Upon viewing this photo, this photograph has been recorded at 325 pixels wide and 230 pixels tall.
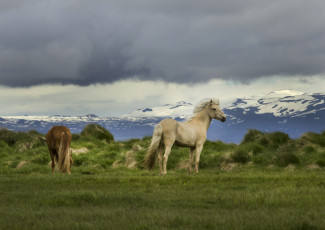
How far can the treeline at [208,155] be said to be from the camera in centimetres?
2383

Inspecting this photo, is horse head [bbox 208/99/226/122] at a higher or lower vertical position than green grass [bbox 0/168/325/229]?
higher

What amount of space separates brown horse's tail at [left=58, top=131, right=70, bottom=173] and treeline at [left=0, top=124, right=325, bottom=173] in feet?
8.60

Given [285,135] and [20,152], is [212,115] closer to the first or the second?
[285,135]

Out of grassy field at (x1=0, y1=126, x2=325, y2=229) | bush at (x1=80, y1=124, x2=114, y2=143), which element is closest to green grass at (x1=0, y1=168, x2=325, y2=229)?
grassy field at (x1=0, y1=126, x2=325, y2=229)

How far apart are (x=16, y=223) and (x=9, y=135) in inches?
1228

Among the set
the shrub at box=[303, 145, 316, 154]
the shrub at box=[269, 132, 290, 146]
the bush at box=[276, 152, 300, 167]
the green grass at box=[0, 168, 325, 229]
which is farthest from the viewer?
the shrub at box=[269, 132, 290, 146]

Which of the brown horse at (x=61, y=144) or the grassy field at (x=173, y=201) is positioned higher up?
the brown horse at (x=61, y=144)

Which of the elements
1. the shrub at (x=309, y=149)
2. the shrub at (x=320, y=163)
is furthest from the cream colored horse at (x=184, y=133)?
the shrub at (x=309, y=149)

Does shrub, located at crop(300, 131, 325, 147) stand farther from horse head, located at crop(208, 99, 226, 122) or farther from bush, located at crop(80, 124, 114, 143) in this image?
bush, located at crop(80, 124, 114, 143)

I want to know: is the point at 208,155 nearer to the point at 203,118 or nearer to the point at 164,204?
the point at 203,118

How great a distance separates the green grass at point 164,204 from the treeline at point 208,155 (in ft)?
24.7

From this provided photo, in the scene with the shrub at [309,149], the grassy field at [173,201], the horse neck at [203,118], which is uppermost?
the horse neck at [203,118]

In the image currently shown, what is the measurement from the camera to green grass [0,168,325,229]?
836cm

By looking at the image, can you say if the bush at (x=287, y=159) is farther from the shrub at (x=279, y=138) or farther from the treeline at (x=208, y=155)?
the shrub at (x=279, y=138)
